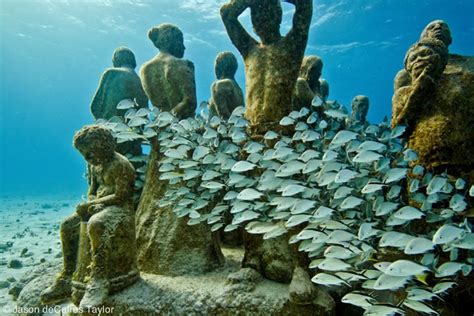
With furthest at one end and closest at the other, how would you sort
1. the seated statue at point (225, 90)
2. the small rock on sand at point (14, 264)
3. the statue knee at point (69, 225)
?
1. the small rock on sand at point (14, 264)
2. the seated statue at point (225, 90)
3. the statue knee at point (69, 225)

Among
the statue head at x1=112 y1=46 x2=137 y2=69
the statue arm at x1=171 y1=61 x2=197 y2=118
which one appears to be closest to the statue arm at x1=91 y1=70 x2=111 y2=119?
the statue head at x1=112 y1=46 x2=137 y2=69

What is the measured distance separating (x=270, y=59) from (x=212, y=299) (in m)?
3.79

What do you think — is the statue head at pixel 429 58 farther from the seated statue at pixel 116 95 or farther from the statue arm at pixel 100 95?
the statue arm at pixel 100 95

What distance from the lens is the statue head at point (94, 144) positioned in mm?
4082

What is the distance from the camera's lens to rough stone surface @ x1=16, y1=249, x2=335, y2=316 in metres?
3.57

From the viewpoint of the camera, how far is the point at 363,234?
10.6 feet

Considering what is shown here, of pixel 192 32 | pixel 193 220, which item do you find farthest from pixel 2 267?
pixel 192 32

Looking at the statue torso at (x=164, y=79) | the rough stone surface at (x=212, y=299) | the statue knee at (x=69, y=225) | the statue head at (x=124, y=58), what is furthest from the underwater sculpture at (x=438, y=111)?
the statue head at (x=124, y=58)

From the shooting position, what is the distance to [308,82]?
22.6ft

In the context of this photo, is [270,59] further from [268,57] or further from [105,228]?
[105,228]

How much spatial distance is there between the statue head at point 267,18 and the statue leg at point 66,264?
4525 millimetres

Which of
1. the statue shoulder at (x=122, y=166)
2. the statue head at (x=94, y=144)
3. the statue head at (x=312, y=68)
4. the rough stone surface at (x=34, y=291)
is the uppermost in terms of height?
the statue head at (x=312, y=68)

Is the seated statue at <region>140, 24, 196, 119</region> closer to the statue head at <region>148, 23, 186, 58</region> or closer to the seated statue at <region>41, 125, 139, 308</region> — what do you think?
the statue head at <region>148, 23, 186, 58</region>

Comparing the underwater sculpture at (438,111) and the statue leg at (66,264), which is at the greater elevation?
the underwater sculpture at (438,111)
